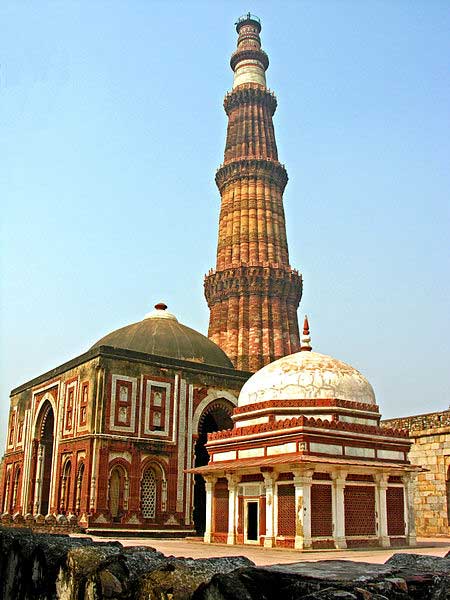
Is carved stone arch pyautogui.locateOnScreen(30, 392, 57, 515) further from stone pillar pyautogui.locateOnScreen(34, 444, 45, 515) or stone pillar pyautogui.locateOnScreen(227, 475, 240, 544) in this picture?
stone pillar pyautogui.locateOnScreen(227, 475, 240, 544)

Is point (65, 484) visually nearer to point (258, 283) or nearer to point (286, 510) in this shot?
point (286, 510)

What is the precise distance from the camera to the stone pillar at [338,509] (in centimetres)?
1783

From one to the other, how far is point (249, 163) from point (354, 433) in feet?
89.9

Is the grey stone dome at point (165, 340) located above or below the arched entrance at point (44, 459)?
above

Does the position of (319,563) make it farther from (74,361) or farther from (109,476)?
(74,361)

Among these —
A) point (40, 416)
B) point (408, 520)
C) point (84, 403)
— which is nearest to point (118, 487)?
point (84, 403)

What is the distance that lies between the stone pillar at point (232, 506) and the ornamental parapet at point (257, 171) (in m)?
27.0

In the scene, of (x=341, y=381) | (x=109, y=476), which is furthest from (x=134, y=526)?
(x=341, y=381)

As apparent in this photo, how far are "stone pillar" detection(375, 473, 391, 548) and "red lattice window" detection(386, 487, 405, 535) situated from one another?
379 mm

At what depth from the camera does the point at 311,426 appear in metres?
18.5

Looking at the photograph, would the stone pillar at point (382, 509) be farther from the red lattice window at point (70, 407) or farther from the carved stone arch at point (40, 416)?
the carved stone arch at point (40, 416)

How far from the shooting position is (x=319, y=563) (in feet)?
15.9

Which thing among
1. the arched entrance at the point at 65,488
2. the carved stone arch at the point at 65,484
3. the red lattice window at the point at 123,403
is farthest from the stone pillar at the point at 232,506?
the arched entrance at the point at 65,488

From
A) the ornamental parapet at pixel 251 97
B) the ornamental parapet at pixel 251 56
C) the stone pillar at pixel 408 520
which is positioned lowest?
the stone pillar at pixel 408 520
